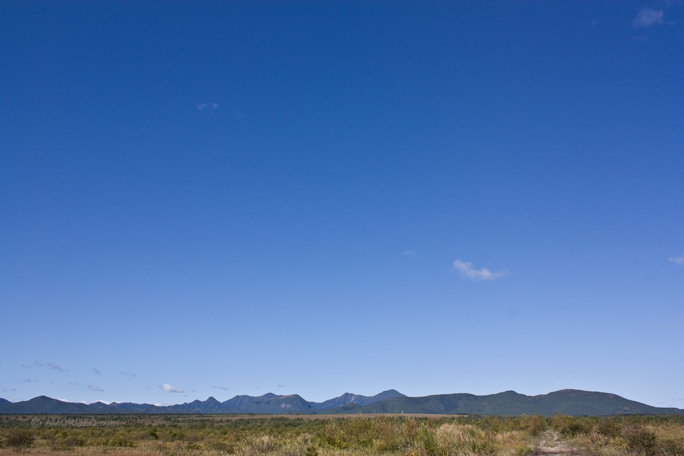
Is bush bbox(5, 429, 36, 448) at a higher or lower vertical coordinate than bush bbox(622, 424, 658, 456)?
lower

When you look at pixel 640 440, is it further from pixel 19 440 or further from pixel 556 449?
pixel 19 440

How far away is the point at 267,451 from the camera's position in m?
23.3

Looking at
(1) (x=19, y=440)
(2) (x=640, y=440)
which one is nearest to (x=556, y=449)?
(2) (x=640, y=440)

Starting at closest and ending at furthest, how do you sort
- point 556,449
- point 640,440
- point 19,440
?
1. point 640,440
2. point 556,449
3. point 19,440

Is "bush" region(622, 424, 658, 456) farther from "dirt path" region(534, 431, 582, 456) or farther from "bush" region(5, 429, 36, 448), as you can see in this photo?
"bush" region(5, 429, 36, 448)

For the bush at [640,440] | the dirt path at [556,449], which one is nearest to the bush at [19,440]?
the dirt path at [556,449]

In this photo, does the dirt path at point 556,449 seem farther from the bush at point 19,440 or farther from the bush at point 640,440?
the bush at point 19,440

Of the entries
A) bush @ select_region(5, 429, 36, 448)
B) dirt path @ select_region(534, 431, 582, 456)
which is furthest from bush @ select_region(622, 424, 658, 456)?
bush @ select_region(5, 429, 36, 448)

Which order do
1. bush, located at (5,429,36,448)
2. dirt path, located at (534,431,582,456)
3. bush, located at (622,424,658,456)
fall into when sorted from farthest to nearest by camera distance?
bush, located at (5,429,36,448) < dirt path, located at (534,431,582,456) < bush, located at (622,424,658,456)

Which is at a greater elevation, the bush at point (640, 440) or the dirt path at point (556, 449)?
the bush at point (640, 440)

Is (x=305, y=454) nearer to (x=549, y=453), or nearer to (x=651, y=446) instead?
(x=549, y=453)

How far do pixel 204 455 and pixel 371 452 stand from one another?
11691 mm

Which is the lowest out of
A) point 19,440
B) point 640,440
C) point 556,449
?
point 19,440

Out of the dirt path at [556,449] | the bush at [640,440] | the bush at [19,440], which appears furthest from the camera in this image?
the bush at [19,440]
